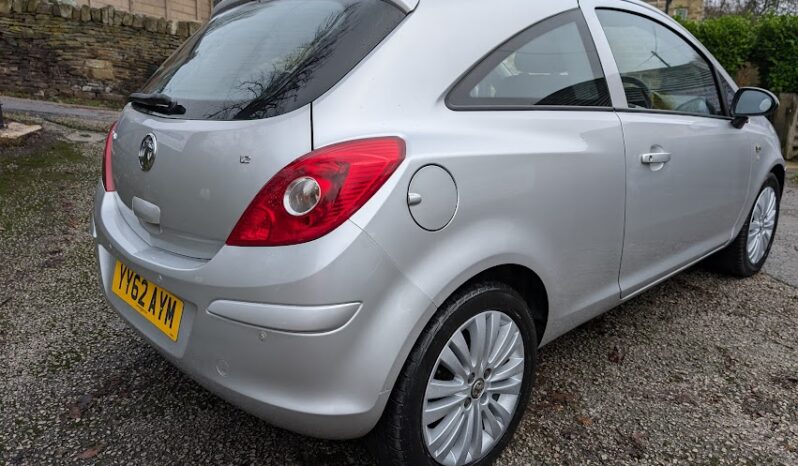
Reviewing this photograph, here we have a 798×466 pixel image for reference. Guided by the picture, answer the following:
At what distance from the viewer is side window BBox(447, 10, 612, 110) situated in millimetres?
1767

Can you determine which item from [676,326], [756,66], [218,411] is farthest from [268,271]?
[756,66]

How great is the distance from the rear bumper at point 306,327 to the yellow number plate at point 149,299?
0.09 metres

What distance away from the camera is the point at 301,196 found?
1.43 m

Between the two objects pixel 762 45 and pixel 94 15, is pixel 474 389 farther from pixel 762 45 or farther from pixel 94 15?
pixel 94 15

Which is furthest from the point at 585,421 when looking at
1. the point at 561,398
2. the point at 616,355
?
the point at 616,355

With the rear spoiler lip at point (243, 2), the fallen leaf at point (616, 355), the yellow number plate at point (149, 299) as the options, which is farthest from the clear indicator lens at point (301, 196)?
the fallen leaf at point (616, 355)

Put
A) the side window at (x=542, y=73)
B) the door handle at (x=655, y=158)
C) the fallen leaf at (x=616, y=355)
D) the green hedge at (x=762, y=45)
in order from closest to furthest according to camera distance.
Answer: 1. the side window at (x=542, y=73)
2. the door handle at (x=655, y=158)
3. the fallen leaf at (x=616, y=355)
4. the green hedge at (x=762, y=45)

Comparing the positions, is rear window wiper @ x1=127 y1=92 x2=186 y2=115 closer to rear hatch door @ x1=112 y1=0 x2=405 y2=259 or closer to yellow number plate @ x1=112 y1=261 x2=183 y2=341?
rear hatch door @ x1=112 y1=0 x2=405 y2=259

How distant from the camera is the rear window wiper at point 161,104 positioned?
1.80 m

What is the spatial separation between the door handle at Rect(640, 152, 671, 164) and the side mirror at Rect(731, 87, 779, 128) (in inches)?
34.3

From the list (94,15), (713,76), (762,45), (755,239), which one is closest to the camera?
(713,76)

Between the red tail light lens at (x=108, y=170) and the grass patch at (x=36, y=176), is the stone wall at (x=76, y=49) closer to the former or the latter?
the grass patch at (x=36, y=176)

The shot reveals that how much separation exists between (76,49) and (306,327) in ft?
35.5

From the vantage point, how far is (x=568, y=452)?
1.99 m
